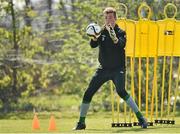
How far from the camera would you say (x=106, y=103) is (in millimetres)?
21109

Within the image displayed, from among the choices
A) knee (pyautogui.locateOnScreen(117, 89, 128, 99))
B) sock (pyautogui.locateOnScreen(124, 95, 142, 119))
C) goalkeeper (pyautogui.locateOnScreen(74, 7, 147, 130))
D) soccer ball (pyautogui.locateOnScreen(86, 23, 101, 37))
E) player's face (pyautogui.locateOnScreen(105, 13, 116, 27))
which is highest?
player's face (pyautogui.locateOnScreen(105, 13, 116, 27))

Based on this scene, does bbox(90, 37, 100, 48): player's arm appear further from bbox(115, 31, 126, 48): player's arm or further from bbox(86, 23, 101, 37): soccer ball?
bbox(115, 31, 126, 48): player's arm

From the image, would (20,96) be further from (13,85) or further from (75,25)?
(75,25)

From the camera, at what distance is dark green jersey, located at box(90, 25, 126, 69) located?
10438 mm

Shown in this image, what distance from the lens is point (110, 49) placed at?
412 inches

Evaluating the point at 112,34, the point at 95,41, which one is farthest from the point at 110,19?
the point at 95,41

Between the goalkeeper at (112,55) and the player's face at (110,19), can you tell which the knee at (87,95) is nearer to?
the goalkeeper at (112,55)

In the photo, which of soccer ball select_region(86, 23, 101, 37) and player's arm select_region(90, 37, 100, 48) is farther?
player's arm select_region(90, 37, 100, 48)

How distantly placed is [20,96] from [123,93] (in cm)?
1154

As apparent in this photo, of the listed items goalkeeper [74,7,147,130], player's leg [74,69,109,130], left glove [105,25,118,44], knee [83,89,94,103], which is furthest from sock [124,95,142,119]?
left glove [105,25,118,44]

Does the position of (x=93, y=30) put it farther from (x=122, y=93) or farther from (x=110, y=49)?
(x=122, y=93)

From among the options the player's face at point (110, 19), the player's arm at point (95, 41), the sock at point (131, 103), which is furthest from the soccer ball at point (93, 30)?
the sock at point (131, 103)

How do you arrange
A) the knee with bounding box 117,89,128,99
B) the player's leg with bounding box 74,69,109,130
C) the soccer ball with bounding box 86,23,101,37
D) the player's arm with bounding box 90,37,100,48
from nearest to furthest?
the soccer ball with bounding box 86,23,101,37
the player's arm with bounding box 90,37,100,48
the knee with bounding box 117,89,128,99
the player's leg with bounding box 74,69,109,130

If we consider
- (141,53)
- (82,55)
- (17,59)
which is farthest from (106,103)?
(141,53)
